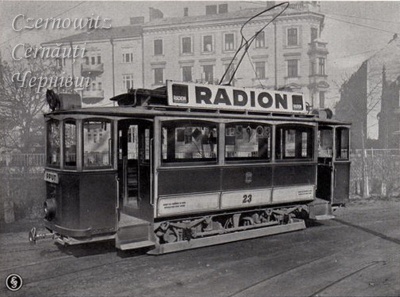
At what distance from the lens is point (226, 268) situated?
22.7 ft

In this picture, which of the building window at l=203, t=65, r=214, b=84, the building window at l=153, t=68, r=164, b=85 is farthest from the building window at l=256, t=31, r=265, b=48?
the building window at l=153, t=68, r=164, b=85

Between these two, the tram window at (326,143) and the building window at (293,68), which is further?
the building window at (293,68)

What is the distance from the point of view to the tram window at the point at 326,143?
1101 centimetres

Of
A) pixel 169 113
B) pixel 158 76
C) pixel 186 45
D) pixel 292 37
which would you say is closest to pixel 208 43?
pixel 186 45

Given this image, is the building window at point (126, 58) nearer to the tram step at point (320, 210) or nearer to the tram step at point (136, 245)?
the tram step at point (320, 210)

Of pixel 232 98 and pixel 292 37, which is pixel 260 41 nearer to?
pixel 292 37

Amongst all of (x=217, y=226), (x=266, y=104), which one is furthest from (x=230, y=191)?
(x=266, y=104)

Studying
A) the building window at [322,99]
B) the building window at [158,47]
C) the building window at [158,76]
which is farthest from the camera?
the building window at [158,76]

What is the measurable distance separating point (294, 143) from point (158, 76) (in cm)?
2749

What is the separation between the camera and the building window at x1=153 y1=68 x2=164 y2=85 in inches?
1425

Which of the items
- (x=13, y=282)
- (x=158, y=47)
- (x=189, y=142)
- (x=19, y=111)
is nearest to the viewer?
(x=13, y=282)

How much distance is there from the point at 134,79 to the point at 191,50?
5.99m

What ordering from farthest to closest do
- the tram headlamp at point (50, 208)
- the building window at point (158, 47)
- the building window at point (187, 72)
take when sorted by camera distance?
the building window at point (158, 47) → the building window at point (187, 72) → the tram headlamp at point (50, 208)

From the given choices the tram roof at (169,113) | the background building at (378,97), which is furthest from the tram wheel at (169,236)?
the background building at (378,97)
